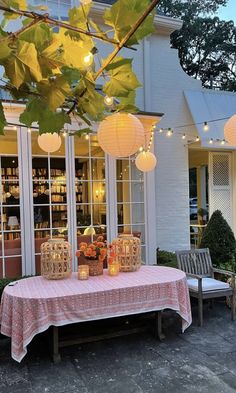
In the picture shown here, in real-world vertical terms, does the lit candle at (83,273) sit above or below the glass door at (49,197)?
below

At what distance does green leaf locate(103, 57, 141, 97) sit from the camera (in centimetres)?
119

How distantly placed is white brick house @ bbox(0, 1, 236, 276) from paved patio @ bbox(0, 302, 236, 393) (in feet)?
5.80

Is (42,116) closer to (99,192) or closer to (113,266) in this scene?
(113,266)

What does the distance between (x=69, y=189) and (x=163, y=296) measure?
2345mm

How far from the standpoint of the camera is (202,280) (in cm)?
483

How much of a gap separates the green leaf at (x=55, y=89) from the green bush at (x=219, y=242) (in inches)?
203

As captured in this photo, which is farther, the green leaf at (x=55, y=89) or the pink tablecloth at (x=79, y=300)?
the pink tablecloth at (x=79, y=300)

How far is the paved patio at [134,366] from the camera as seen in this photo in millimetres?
3016

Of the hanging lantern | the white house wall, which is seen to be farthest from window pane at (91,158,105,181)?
the hanging lantern

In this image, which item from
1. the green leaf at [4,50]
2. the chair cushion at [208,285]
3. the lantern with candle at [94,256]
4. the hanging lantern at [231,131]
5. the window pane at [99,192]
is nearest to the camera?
the green leaf at [4,50]

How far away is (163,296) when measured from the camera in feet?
12.5

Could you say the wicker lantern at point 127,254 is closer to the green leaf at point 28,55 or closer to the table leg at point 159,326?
the table leg at point 159,326

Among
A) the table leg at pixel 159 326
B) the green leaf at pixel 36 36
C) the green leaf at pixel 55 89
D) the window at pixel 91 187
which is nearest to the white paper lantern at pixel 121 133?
the green leaf at pixel 55 89

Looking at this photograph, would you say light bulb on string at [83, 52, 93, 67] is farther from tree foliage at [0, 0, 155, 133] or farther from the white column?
the white column
